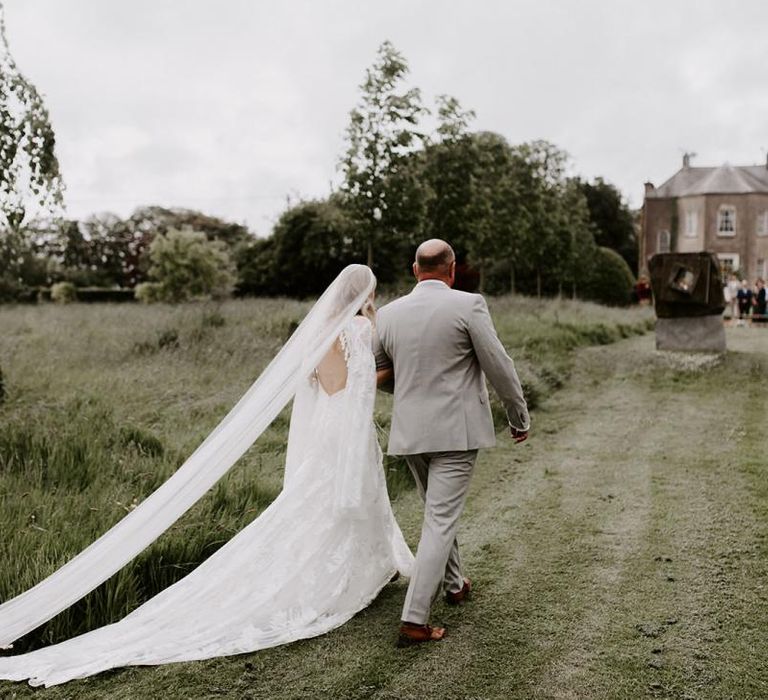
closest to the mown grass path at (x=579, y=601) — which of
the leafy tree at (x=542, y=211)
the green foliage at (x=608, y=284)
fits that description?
the leafy tree at (x=542, y=211)

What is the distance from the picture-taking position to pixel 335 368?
15.8 ft

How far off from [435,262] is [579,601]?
7.23 ft

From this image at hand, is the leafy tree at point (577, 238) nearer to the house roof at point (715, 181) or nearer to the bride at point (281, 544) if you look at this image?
the house roof at point (715, 181)

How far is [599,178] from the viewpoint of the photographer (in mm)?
58906

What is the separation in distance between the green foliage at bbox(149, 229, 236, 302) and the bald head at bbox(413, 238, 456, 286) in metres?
28.6

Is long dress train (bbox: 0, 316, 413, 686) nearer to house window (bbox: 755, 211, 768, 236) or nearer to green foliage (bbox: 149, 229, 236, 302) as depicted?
green foliage (bbox: 149, 229, 236, 302)

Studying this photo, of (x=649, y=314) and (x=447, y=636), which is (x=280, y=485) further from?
(x=649, y=314)

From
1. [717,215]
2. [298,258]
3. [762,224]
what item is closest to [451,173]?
[298,258]

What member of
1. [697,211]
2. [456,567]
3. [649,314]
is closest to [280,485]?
[456,567]

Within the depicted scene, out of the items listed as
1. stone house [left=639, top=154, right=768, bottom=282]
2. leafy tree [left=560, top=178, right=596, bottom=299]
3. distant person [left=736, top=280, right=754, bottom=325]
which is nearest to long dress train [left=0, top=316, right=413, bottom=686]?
distant person [left=736, top=280, right=754, bottom=325]

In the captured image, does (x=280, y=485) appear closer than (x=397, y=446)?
No

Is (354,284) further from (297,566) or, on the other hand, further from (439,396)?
(297,566)

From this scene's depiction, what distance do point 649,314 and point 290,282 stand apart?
547 inches

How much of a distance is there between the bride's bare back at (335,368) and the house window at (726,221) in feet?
162
